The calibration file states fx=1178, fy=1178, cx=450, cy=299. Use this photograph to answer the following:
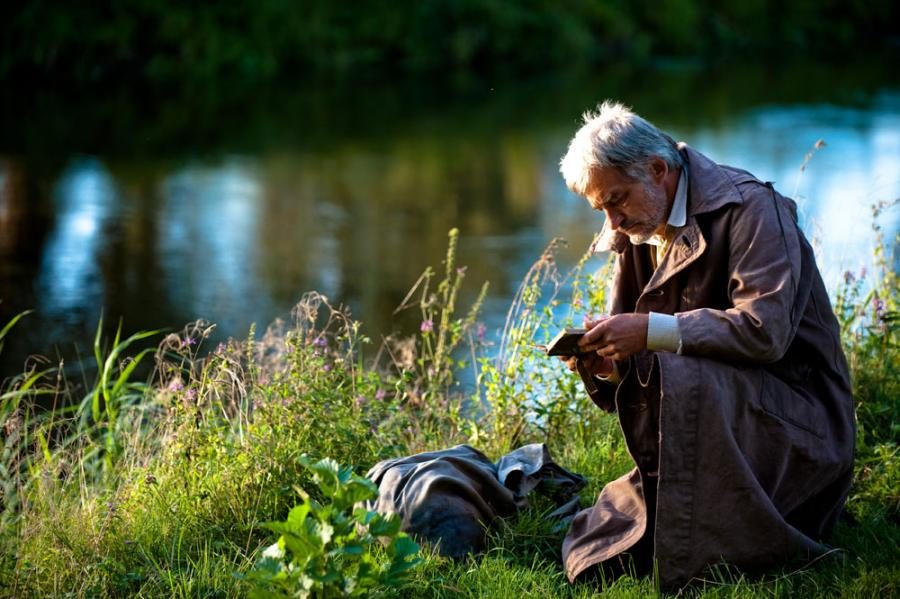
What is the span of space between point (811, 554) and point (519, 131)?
1373 centimetres

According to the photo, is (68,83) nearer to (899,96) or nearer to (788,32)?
(899,96)

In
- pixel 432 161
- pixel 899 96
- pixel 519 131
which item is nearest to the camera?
pixel 432 161

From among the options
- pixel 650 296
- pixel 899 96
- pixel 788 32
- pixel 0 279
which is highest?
A: pixel 788 32

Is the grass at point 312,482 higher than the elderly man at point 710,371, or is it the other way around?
the elderly man at point 710,371

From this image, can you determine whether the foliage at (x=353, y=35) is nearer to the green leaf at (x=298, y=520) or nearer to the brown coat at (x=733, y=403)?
the brown coat at (x=733, y=403)

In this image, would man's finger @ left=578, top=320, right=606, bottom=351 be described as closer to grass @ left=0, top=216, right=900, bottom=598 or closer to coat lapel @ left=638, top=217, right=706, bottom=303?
coat lapel @ left=638, top=217, right=706, bottom=303

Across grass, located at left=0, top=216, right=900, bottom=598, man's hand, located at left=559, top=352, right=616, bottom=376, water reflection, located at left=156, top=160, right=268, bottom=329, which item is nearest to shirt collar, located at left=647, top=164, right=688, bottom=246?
man's hand, located at left=559, top=352, right=616, bottom=376

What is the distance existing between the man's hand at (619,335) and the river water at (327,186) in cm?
202

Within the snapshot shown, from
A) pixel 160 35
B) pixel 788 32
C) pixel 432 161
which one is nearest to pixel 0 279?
pixel 432 161

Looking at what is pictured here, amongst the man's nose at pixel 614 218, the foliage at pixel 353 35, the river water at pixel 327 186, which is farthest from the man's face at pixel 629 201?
the foliage at pixel 353 35

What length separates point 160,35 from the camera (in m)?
22.5

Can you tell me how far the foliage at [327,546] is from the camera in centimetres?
242

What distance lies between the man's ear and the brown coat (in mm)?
81

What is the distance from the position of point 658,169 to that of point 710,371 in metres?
0.53
